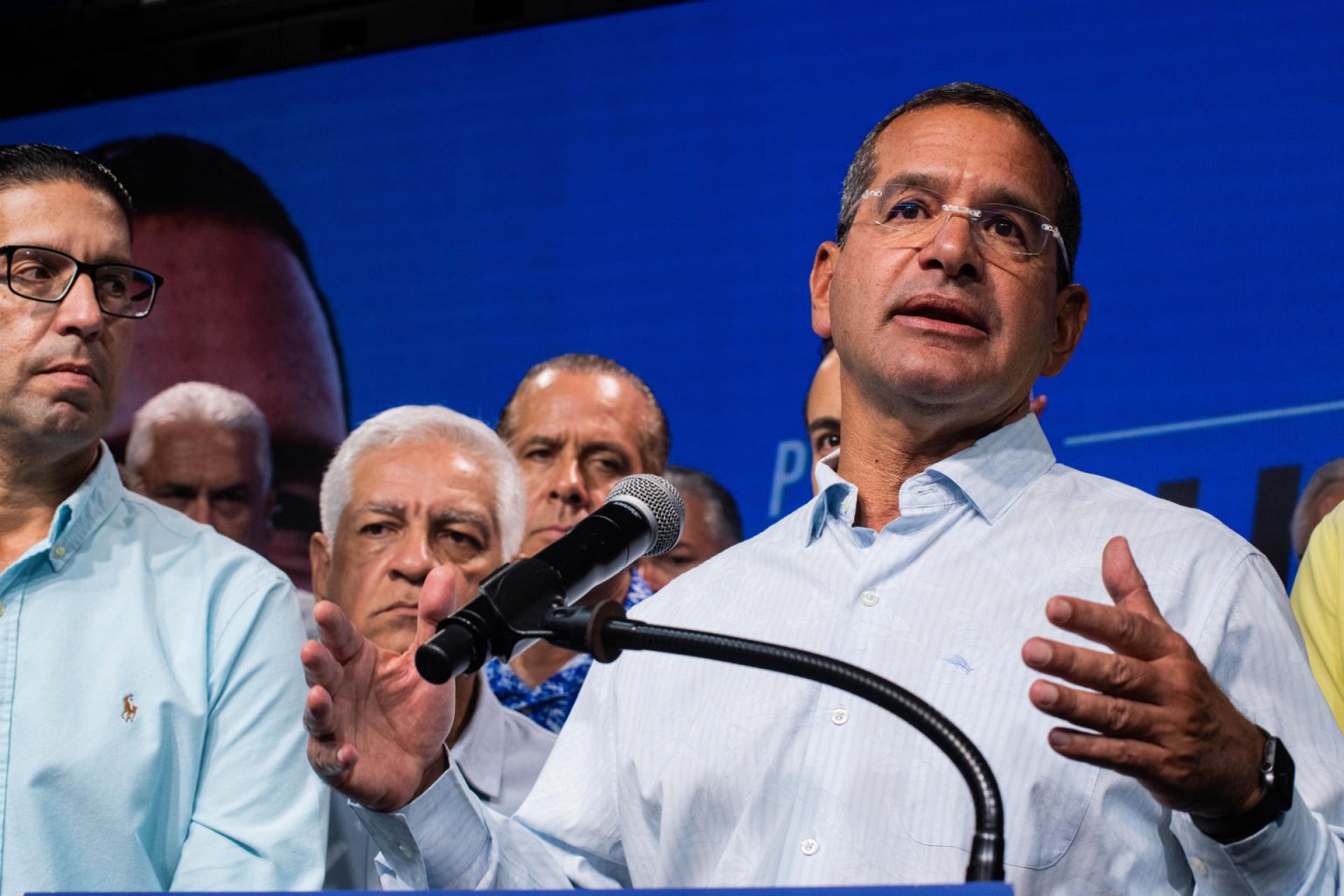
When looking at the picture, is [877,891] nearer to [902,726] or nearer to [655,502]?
[655,502]

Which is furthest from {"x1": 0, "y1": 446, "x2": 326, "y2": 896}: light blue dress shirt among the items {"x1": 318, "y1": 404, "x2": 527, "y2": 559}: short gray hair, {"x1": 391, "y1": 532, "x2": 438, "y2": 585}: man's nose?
{"x1": 318, "y1": 404, "x2": 527, "y2": 559}: short gray hair

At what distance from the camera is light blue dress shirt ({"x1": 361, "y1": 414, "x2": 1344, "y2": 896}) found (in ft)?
4.96

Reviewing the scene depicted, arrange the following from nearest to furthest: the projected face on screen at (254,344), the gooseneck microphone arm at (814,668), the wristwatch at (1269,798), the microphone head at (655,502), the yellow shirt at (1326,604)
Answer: the gooseneck microphone arm at (814,668), the wristwatch at (1269,798), the microphone head at (655,502), the yellow shirt at (1326,604), the projected face on screen at (254,344)

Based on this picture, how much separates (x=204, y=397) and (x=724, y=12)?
1647 millimetres

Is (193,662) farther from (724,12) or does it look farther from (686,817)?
(724,12)

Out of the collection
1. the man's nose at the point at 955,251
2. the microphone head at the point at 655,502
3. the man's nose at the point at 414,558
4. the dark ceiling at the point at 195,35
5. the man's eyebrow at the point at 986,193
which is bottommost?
the microphone head at the point at 655,502

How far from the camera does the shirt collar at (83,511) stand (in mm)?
2332

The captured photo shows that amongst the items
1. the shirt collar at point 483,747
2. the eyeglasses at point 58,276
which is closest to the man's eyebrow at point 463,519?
the shirt collar at point 483,747

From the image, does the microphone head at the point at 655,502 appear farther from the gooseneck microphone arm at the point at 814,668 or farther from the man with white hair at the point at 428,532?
the man with white hair at the point at 428,532

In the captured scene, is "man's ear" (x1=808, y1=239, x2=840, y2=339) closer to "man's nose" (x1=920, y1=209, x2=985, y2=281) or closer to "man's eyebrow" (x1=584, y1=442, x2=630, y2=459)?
"man's nose" (x1=920, y1=209, x2=985, y2=281)

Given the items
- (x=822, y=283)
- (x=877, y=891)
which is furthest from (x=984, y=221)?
(x=877, y=891)

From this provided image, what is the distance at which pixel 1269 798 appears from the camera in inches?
50.9

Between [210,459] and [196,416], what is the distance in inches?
5.1

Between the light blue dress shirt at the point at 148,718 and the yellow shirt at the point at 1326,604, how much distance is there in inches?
62.2
